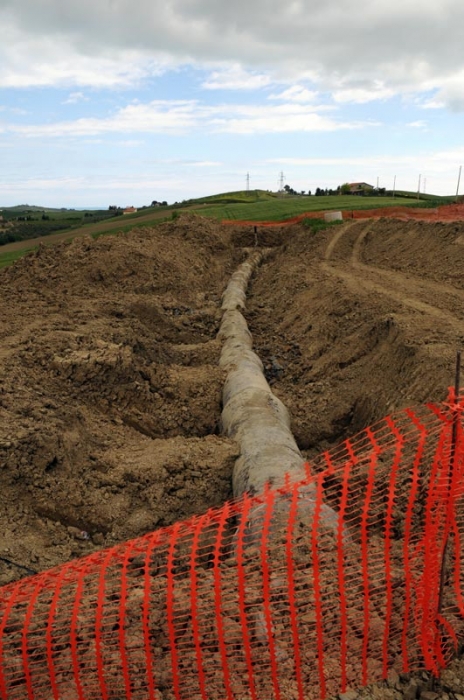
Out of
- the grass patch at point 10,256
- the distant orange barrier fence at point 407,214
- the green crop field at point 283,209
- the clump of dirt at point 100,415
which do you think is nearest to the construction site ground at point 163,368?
the clump of dirt at point 100,415

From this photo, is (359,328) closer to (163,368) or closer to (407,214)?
(163,368)

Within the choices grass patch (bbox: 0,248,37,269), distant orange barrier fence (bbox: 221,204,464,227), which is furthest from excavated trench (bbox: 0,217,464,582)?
grass patch (bbox: 0,248,37,269)

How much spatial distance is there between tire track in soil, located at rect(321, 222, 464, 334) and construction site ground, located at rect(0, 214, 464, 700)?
6 cm

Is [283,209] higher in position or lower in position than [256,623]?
higher

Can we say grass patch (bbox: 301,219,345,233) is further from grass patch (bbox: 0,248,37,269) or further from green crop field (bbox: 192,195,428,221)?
grass patch (bbox: 0,248,37,269)

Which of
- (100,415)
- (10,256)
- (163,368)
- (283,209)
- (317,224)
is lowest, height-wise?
(100,415)

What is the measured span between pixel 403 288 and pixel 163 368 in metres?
6.70

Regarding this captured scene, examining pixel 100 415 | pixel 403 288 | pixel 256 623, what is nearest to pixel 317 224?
pixel 403 288

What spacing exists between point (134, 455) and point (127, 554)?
3.17 m

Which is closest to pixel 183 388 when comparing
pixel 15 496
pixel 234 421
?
pixel 234 421

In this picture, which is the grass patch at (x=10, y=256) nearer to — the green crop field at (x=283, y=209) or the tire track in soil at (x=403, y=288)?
the green crop field at (x=283, y=209)

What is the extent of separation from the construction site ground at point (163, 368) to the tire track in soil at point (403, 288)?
65mm

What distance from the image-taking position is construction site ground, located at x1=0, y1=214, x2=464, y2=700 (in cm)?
546

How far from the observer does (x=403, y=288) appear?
486 inches
